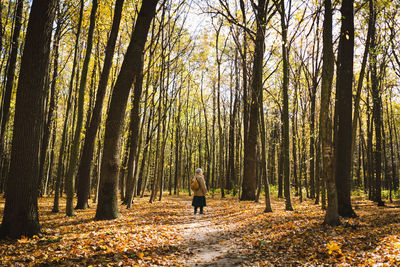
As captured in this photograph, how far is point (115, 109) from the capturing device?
26.0 feet

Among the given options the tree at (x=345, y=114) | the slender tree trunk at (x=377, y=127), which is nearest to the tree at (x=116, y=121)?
the tree at (x=345, y=114)

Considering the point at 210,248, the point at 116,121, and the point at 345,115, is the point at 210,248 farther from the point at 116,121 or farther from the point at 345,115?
the point at 345,115

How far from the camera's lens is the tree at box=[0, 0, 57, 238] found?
16.1ft

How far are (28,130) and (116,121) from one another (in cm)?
301

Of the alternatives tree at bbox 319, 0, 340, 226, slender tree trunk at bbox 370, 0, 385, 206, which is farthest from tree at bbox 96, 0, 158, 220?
slender tree trunk at bbox 370, 0, 385, 206

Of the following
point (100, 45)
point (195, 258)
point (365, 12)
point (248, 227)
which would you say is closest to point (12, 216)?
point (195, 258)

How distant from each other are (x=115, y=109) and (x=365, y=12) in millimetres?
14626

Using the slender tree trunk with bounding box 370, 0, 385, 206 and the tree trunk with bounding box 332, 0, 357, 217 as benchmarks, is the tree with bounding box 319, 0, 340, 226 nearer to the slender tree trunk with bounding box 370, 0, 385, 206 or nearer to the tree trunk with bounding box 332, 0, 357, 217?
the tree trunk with bounding box 332, 0, 357, 217

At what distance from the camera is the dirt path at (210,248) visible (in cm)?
475

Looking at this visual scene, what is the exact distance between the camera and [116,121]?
792 centimetres

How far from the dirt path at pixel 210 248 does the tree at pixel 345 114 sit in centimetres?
401

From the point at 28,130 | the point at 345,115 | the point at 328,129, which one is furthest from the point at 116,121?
the point at 345,115

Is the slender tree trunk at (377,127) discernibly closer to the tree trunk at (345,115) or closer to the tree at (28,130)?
the tree trunk at (345,115)

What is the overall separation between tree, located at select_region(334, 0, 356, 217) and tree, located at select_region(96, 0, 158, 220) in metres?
6.66
